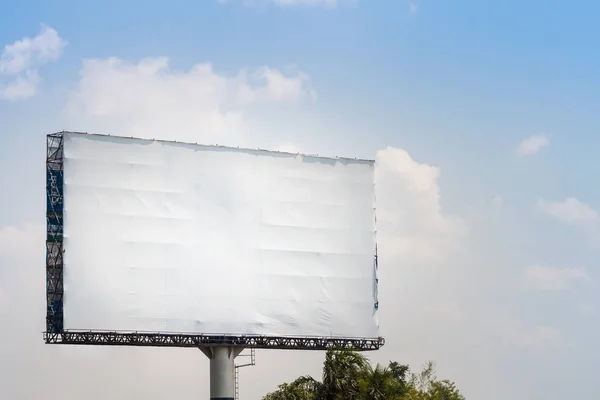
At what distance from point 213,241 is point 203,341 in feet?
15.9

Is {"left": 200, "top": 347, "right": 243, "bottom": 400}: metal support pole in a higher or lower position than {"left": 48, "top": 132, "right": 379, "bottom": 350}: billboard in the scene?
lower

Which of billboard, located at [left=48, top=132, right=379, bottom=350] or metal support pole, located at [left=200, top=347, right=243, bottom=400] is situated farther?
metal support pole, located at [left=200, top=347, right=243, bottom=400]

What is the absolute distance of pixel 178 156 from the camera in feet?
177

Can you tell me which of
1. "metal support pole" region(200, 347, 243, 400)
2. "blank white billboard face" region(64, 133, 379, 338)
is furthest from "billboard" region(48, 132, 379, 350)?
"metal support pole" region(200, 347, 243, 400)

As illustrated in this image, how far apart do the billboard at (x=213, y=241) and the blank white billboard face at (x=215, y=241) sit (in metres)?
0.05

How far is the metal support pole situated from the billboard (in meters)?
1.32

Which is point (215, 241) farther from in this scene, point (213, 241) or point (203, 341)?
point (203, 341)

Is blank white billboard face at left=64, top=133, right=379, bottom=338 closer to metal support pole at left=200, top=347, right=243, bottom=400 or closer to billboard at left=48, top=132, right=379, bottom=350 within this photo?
billboard at left=48, top=132, right=379, bottom=350

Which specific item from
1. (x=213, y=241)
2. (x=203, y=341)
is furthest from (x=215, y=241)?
(x=203, y=341)

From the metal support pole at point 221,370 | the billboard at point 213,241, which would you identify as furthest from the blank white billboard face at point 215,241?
the metal support pole at point 221,370

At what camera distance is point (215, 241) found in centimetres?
5375

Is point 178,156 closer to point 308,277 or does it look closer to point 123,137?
point 123,137

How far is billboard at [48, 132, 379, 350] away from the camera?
5144cm

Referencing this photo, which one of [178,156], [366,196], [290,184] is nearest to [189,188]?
[178,156]
